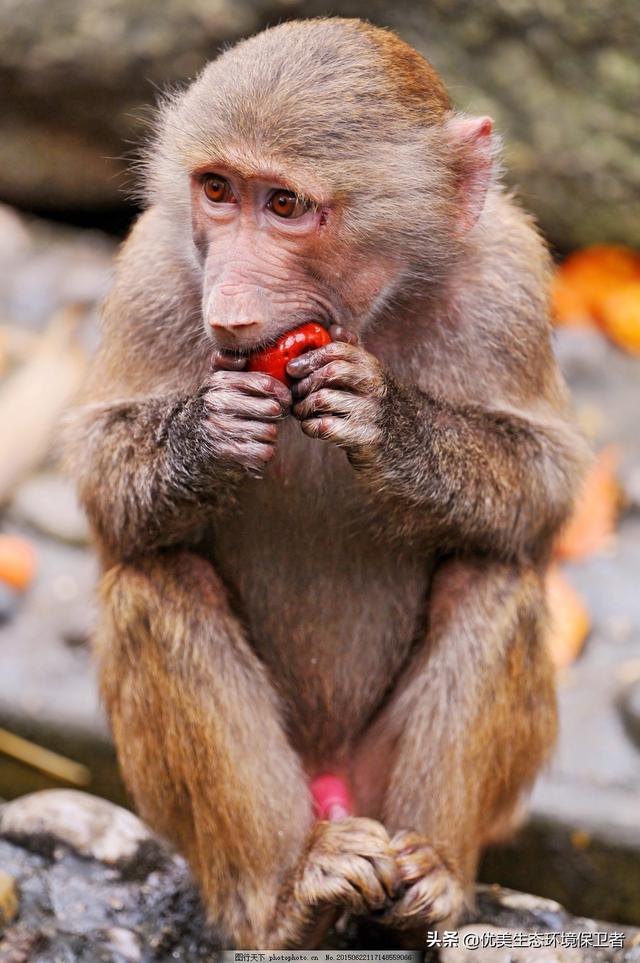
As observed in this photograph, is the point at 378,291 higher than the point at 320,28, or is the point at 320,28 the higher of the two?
the point at 320,28

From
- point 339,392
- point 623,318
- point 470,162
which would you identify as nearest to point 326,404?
point 339,392

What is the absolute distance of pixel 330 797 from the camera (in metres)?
5.05

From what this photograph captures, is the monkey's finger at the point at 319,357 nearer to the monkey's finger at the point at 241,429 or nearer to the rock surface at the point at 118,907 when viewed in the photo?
the monkey's finger at the point at 241,429

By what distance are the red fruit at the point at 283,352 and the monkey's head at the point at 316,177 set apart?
37 millimetres

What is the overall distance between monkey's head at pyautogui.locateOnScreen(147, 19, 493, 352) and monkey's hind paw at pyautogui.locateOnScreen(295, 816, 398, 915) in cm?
162

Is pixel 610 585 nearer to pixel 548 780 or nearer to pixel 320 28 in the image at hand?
pixel 548 780

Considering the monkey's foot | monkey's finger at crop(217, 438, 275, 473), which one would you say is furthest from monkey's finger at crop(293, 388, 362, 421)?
the monkey's foot

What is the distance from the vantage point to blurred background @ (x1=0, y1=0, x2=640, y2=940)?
22.2 ft

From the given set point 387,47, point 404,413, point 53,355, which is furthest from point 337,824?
point 53,355

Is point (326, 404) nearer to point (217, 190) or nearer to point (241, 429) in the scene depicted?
point (241, 429)

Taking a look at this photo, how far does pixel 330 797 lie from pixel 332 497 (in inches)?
43.7

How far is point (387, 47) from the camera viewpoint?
4.49 m

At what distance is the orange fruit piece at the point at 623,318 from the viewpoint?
9.05m

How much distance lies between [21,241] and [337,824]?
6383 mm
